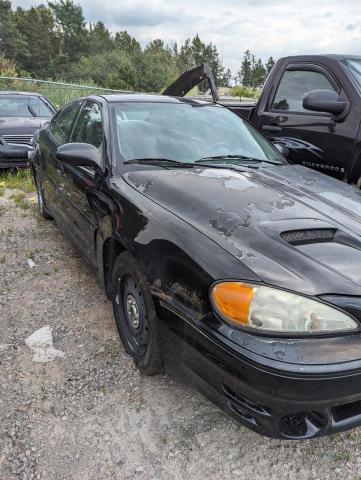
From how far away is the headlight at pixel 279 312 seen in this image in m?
1.71

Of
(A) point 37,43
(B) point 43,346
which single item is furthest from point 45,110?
(A) point 37,43

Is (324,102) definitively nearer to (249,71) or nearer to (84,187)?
(84,187)

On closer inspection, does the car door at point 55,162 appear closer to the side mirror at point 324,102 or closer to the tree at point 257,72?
the side mirror at point 324,102

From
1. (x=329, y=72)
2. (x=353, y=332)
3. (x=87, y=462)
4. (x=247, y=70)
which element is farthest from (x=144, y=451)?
(x=247, y=70)

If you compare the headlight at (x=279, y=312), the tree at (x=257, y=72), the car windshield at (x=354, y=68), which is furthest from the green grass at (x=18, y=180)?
the tree at (x=257, y=72)

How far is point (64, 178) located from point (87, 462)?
2320 millimetres

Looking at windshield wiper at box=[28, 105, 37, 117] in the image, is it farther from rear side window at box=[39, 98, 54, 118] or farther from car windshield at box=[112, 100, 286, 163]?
car windshield at box=[112, 100, 286, 163]

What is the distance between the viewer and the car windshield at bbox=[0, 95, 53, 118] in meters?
8.27

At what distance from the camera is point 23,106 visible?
8484 mm

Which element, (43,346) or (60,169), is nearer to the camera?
(43,346)

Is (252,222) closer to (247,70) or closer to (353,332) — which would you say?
(353,332)

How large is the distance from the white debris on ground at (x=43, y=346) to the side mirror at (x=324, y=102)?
2.81m

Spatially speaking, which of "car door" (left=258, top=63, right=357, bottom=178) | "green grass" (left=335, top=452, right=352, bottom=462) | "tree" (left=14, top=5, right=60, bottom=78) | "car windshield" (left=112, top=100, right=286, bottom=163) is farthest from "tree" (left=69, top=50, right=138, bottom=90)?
"green grass" (left=335, top=452, right=352, bottom=462)

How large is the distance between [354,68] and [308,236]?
283cm
